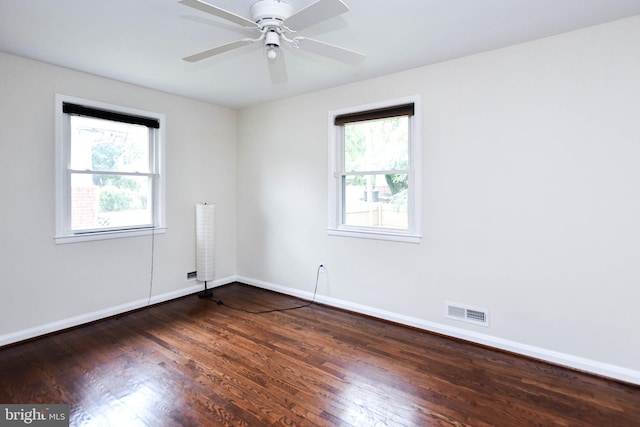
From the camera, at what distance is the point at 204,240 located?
420cm

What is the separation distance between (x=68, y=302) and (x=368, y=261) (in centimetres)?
302

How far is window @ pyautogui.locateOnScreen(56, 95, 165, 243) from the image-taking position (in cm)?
321

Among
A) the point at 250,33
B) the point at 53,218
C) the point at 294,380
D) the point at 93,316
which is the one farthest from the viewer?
the point at 93,316

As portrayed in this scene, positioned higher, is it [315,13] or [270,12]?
[270,12]

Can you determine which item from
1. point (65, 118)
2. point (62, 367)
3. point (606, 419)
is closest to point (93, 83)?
point (65, 118)

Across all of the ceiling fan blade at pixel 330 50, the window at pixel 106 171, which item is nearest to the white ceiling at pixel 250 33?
the ceiling fan blade at pixel 330 50

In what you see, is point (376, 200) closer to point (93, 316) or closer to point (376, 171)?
point (376, 171)

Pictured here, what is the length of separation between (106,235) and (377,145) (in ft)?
9.90

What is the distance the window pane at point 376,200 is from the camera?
3.43 m

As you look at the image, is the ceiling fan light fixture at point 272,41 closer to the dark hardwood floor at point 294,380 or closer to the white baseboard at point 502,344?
the dark hardwood floor at point 294,380

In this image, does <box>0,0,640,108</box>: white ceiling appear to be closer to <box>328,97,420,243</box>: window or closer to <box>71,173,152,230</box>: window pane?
<box>328,97,420,243</box>: window

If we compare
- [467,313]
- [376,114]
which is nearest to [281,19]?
[376,114]

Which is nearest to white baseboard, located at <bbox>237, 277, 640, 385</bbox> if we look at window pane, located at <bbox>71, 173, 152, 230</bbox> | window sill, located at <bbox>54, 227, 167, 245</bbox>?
window sill, located at <bbox>54, 227, 167, 245</bbox>

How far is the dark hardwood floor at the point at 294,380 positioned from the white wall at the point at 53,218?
0.32 meters
